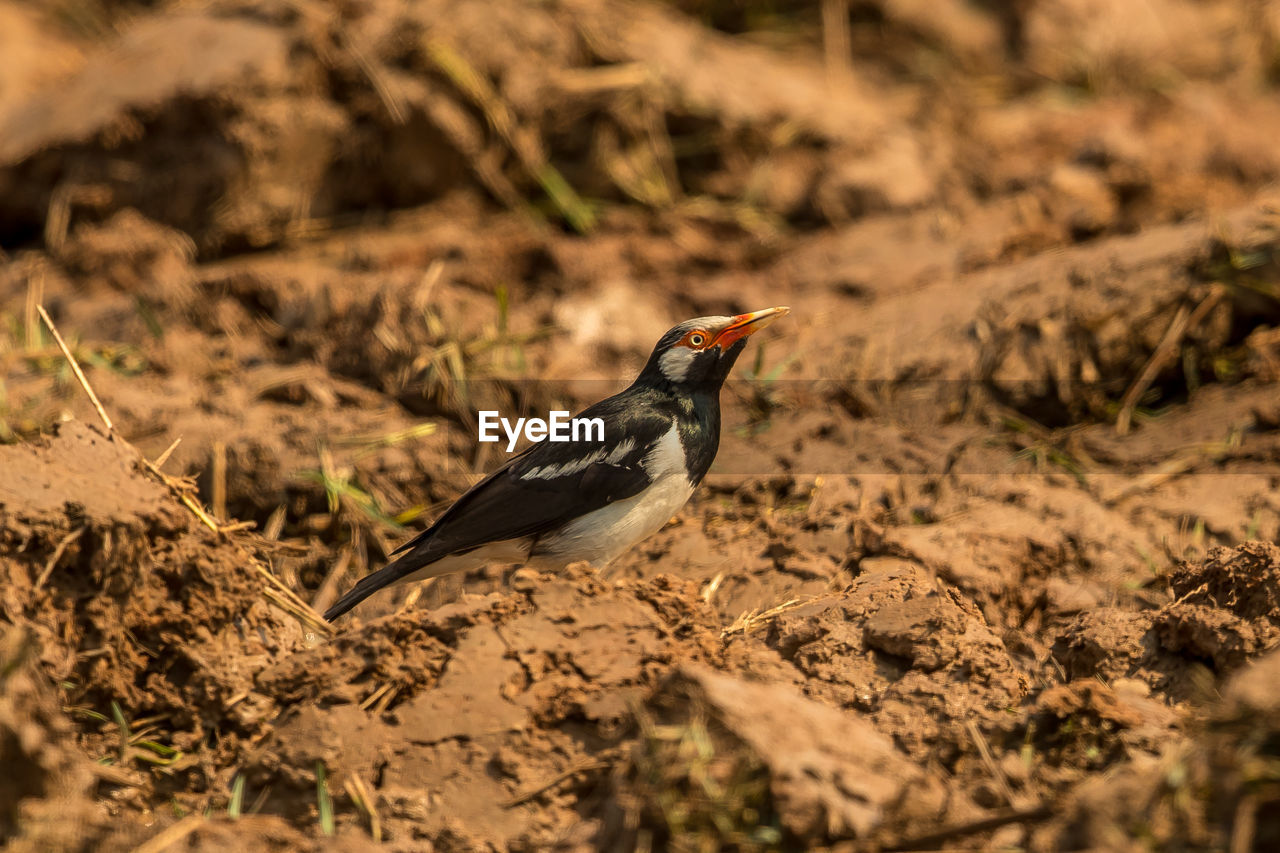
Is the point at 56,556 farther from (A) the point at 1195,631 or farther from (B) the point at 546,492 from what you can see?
(A) the point at 1195,631

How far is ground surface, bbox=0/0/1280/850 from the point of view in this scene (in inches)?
148

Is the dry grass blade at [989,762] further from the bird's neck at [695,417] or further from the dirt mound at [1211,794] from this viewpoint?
the bird's neck at [695,417]

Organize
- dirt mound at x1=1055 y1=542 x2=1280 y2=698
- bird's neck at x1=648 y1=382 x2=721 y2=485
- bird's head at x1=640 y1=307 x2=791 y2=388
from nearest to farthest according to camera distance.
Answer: dirt mound at x1=1055 y1=542 x2=1280 y2=698 < bird's neck at x1=648 y1=382 x2=721 y2=485 < bird's head at x1=640 y1=307 x2=791 y2=388

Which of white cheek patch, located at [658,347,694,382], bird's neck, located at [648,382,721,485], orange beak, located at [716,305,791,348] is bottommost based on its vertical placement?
bird's neck, located at [648,382,721,485]

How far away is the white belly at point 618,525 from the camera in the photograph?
570 centimetres

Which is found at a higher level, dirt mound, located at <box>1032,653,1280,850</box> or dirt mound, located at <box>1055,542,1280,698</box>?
dirt mound, located at <box>1032,653,1280,850</box>

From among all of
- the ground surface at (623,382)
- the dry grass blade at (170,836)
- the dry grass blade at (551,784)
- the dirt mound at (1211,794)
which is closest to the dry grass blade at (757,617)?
the ground surface at (623,382)

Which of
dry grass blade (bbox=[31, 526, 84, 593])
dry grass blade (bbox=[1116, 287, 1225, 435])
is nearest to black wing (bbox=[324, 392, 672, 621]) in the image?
dry grass blade (bbox=[31, 526, 84, 593])

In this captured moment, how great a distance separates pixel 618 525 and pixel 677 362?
86cm

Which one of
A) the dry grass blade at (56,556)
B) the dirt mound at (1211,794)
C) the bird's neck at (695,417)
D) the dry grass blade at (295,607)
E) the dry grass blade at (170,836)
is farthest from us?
the bird's neck at (695,417)

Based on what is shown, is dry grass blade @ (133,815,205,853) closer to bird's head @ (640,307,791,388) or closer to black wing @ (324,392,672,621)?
black wing @ (324,392,672,621)

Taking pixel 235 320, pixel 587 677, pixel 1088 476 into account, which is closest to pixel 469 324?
pixel 235 320

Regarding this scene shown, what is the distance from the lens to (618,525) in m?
5.69

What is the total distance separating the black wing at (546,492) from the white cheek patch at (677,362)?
0.83ft
